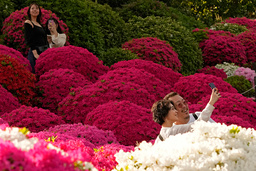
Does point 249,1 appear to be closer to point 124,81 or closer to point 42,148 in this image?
point 124,81

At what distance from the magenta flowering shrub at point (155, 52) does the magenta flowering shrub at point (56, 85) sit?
12.1 feet

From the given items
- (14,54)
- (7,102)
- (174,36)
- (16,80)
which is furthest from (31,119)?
(174,36)

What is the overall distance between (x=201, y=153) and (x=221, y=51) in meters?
12.7

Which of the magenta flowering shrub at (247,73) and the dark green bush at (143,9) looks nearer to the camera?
the magenta flowering shrub at (247,73)

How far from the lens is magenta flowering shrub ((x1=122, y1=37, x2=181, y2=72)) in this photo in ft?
36.3

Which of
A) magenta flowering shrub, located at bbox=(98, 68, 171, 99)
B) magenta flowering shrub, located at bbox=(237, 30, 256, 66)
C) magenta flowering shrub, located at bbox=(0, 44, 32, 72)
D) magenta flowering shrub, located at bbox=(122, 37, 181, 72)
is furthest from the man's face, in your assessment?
magenta flowering shrub, located at bbox=(237, 30, 256, 66)

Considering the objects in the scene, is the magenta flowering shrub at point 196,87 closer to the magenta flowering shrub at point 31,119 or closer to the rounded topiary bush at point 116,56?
the rounded topiary bush at point 116,56

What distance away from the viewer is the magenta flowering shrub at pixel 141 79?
7.39 metres

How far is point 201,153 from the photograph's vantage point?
3.27 metres

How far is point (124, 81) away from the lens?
732 centimetres

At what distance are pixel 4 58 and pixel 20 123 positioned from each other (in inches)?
68.9

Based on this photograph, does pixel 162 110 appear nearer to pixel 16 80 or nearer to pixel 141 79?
pixel 141 79


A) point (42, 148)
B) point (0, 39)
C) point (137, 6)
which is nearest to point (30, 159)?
point (42, 148)

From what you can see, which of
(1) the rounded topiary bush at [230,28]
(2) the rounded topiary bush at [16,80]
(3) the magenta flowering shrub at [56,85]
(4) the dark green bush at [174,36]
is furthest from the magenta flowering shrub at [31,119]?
(1) the rounded topiary bush at [230,28]
